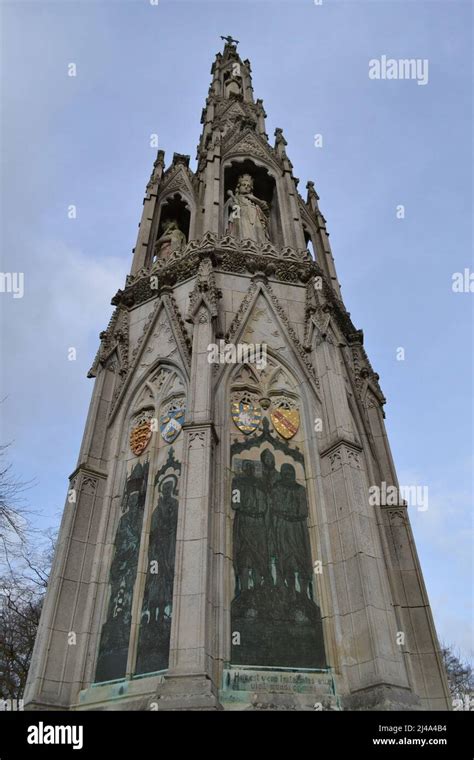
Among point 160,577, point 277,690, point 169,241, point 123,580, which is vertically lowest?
point 277,690

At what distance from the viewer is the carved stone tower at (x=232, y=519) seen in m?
9.39

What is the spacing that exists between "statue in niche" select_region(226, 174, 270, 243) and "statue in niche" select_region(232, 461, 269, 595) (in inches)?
348

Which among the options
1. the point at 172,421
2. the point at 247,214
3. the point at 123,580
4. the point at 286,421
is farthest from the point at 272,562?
the point at 247,214

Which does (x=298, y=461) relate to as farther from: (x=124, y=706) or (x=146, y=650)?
(x=124, y=706)

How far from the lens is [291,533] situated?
11.2 m

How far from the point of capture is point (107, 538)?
466 inches

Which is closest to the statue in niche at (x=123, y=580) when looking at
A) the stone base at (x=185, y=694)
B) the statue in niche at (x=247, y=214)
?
the stone base at (x=185, y=694)

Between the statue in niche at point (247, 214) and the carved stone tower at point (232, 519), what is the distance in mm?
1830

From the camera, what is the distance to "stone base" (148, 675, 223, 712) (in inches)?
314

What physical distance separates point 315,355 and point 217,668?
741 cm

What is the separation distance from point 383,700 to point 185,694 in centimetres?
293

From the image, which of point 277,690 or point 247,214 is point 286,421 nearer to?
point 277,690

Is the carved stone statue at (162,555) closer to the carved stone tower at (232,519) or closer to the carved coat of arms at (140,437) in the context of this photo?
the carved stone tower at (232,519)
